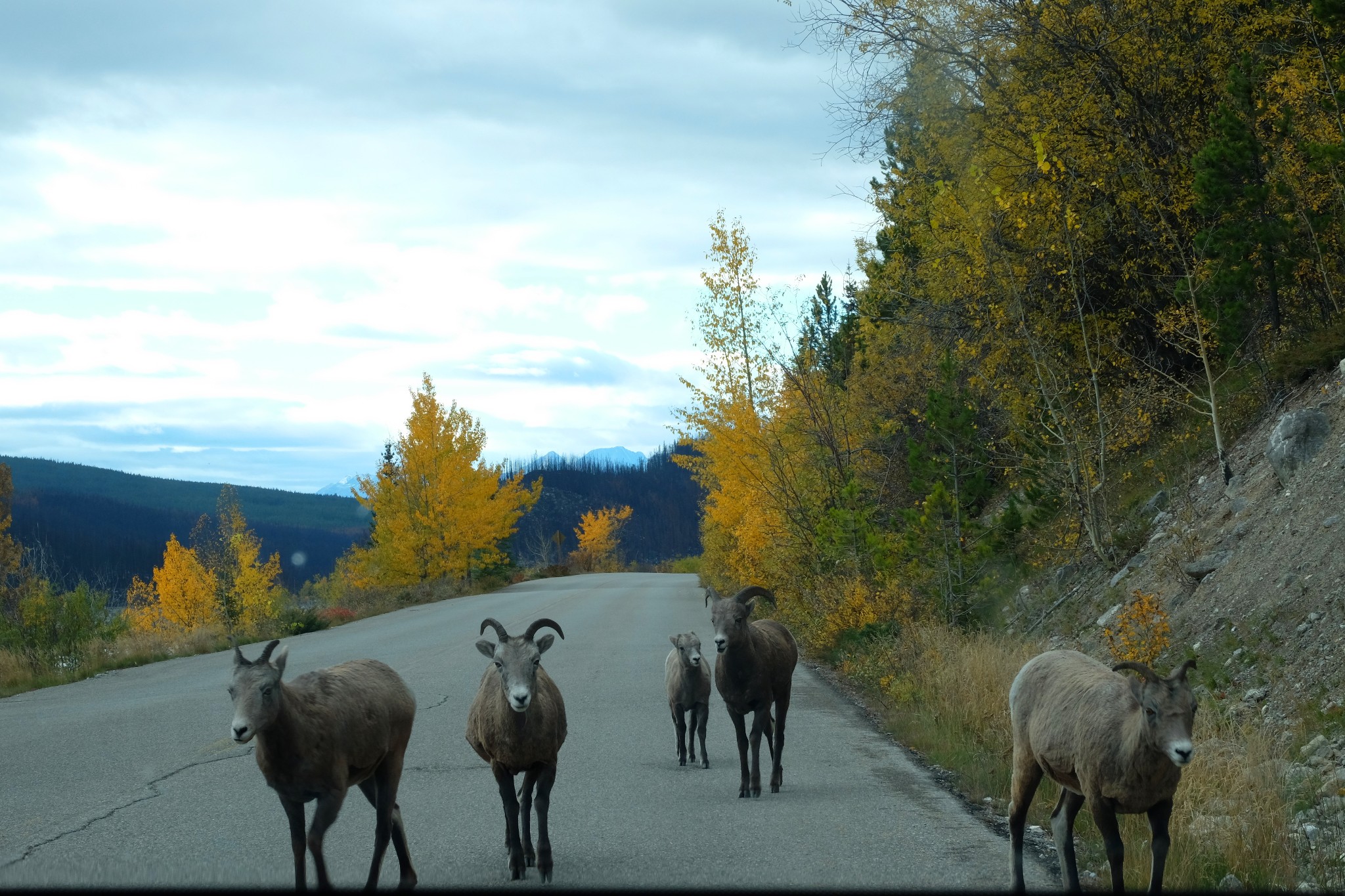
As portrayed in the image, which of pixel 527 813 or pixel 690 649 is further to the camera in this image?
pixel 690 649

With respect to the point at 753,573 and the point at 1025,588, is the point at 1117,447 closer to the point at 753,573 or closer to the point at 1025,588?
the point at 1025,588

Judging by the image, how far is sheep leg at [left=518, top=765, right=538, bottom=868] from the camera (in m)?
6.59

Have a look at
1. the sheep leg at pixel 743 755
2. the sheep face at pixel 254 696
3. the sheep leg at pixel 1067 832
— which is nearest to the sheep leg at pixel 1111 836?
the sheep leg at pixel 1067 832

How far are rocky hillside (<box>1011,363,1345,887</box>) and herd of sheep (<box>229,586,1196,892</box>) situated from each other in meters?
1.40

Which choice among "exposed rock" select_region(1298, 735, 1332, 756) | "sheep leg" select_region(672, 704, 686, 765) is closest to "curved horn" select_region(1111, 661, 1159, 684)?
"exposed rock" select_region(1298, 735, 1332, 756)

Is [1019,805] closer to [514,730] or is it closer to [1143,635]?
[514,730]

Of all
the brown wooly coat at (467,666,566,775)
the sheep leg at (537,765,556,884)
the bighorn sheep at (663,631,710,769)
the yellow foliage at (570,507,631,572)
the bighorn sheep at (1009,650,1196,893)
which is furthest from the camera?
the yellow foliage at (570,507,631,572)

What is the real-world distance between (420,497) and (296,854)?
46.2 m

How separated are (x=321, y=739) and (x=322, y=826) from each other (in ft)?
1.49

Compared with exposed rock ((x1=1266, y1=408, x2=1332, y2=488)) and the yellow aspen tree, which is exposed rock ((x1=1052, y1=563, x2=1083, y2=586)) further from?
the yellow aspen tree

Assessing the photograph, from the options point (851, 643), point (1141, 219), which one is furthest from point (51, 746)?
point (1141, 219)

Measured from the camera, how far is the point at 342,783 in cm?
562

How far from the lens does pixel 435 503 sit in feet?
163

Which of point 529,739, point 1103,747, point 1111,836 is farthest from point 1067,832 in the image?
point 529,739
